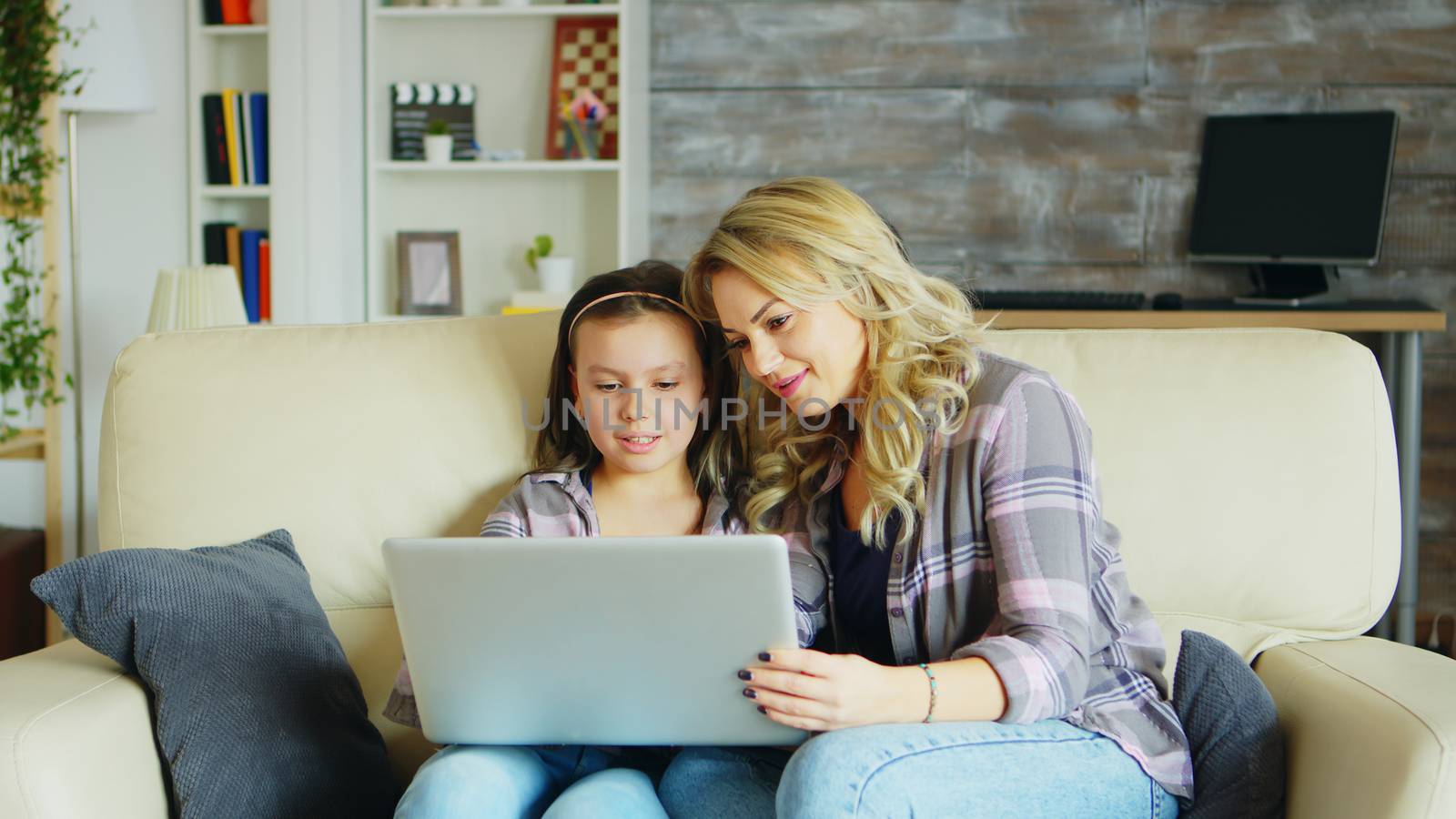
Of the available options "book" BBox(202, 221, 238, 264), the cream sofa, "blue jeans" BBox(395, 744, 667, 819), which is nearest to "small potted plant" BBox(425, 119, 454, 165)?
"book" BBox(202, 221, 238, 264)

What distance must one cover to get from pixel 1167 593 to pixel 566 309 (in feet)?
2.64

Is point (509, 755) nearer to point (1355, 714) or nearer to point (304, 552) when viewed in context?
point (304, 552)

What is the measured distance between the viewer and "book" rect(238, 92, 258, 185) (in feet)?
10.9

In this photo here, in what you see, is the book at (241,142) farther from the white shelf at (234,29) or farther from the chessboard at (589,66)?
the chessboard at (589,66)

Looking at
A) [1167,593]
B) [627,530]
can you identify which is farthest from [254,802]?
[1167,593]

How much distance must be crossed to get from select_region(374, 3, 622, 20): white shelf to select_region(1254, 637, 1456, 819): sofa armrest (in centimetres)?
244

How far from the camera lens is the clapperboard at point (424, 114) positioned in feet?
11.5

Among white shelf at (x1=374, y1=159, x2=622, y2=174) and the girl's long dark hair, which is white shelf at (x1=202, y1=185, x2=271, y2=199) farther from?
the girl's long dark hair

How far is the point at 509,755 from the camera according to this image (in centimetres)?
128

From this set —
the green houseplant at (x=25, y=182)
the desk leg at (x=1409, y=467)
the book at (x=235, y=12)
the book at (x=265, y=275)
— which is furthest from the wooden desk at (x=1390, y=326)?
the green houseplant at (x=25, y=182)

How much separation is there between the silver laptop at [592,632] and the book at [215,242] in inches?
98.6

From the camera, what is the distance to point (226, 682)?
132 cm

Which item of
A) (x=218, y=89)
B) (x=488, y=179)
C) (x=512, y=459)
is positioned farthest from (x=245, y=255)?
(x=512, y=459)

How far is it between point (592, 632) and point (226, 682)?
0.46 metres
